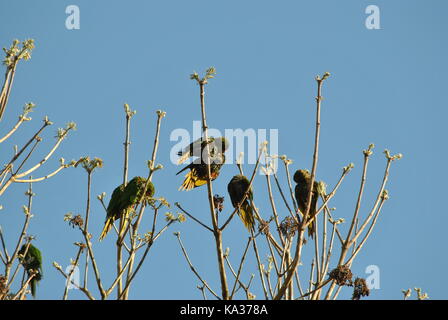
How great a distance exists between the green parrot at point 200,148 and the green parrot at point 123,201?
2.48 feet

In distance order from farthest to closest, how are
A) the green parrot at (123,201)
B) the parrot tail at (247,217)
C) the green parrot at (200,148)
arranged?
the green parrot at (200,148) < the parrot tail at (247,217) < the green parrot at (123,201)

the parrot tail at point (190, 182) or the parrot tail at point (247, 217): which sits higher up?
the parrot tail at point (190, 182)

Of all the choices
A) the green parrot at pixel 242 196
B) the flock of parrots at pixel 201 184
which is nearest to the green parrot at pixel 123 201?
the flock of parrots at pixel 201 184

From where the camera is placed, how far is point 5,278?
263 inches

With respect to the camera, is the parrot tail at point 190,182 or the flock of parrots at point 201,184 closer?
the flock of parrots at point 201,184

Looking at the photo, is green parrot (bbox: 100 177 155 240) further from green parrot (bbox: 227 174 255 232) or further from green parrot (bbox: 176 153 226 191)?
green parrot (bbox: 227 174 255 232)

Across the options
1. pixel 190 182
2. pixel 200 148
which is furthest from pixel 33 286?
pixel 200 148

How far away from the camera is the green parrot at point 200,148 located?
837 centimetres

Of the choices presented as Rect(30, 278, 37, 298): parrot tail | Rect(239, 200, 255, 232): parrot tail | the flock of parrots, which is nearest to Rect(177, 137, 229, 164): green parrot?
the flock of parrots

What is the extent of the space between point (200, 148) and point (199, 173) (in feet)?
1.42

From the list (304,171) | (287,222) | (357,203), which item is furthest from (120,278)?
(304,171)

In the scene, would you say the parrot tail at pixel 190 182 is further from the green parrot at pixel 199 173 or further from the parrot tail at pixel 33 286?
the parrot tail at pixel 33 286
